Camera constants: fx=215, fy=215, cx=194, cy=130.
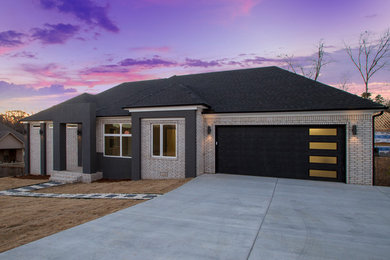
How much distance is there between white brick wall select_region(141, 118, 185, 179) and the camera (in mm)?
10234

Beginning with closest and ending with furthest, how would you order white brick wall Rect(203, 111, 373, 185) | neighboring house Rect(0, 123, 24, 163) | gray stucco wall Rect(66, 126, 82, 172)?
1. white brick wall Rect(203, 111, 373, 185)
2. gray stucco wall Rect(66, 126, 82, 172)
3. neighboring house Rect(0, 123, 24, 163)

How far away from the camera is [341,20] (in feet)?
48.1

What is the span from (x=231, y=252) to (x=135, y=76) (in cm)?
2163

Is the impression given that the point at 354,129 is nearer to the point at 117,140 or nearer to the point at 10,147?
the point at 117,140

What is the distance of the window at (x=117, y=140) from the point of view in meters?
12.4

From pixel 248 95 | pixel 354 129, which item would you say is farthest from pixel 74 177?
pixel 354 129

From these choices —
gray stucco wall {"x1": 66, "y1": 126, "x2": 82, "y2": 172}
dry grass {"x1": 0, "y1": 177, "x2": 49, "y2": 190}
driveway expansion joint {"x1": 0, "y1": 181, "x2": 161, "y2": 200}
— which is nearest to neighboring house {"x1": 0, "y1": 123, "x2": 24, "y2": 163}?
dry grass {"x1": 0, "y1": 177, "x2": 49, "y2": 190}

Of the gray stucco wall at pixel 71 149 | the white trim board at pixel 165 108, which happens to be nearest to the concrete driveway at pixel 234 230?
the white trim board at pixel 165 108

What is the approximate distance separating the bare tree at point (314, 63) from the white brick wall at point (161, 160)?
66.2 feet

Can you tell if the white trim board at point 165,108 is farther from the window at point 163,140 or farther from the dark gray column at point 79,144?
the dark gray column at point 79,144

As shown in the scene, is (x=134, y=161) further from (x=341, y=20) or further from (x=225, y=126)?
(x=341, y=20)

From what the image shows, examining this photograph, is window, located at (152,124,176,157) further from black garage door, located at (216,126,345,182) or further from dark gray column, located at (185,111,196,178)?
black garage door, located at (216,126,345,182)

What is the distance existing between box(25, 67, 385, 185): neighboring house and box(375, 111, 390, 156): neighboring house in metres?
11.5

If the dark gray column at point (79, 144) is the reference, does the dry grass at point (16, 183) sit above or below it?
below
